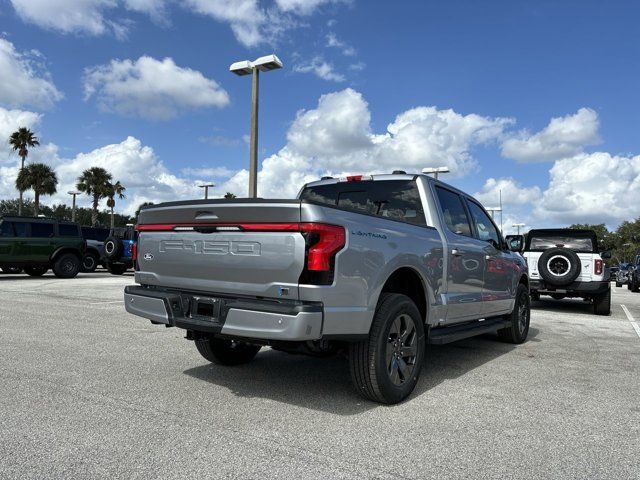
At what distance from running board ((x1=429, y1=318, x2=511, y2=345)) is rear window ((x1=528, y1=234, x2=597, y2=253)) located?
A: 21.8 feet

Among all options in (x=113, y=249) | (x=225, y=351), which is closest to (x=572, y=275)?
(x=225, y=351)

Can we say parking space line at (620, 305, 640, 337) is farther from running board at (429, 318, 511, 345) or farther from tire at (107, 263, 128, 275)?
tire at (107, 263, 128, 275)

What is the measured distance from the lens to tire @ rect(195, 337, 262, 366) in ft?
16.2

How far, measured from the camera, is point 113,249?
67.7 feet

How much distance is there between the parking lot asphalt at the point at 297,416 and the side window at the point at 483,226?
4.50 ft

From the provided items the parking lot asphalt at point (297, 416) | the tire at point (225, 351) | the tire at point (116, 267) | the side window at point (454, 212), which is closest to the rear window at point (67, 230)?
the tire at point (116, 267)

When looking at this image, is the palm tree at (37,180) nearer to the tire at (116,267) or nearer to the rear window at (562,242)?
the tire at (116,267)

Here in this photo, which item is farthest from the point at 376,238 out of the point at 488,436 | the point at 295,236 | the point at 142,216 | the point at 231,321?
the point at 142,216

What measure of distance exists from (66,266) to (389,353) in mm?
16432

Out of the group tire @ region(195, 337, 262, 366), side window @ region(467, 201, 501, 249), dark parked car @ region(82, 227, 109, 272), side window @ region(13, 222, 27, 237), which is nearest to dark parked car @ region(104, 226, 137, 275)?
dark parked car @ region(82, 227, 109, 272)

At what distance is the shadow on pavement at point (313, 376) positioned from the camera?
4047mm

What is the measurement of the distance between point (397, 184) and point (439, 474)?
2.92 metres

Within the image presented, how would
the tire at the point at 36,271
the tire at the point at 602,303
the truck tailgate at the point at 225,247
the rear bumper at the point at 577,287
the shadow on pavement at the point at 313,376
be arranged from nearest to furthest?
the truck tailgate at the point at 225,247 → the shadow on pavement at the point at 313,376 → the rear bumper at the point at 577,287 → the tire at the point at 602,303 → the tire at the point at 36,271

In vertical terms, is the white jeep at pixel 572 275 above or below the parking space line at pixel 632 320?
above
